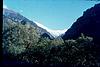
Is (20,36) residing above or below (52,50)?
above

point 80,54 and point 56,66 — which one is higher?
point 56,66

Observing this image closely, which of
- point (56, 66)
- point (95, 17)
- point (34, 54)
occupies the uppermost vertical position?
point (56, 66)

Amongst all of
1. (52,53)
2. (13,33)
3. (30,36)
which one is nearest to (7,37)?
(13,33)

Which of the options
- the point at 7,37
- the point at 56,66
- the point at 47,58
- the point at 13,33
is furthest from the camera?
the point at 13,33

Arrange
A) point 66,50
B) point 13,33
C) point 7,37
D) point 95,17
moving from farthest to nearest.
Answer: point 95,17
point 13,33
point 7,37
point 66,50

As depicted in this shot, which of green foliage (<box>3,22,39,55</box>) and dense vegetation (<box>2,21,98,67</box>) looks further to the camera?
green foliage (<box>3,22,39,55</box>)

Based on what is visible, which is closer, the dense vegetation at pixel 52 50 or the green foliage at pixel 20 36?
the dense vegetation at pixel 52 50

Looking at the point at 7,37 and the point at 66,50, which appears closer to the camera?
the point at 66,50

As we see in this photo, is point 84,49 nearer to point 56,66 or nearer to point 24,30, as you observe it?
point 24,30

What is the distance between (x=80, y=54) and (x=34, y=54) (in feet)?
28.3

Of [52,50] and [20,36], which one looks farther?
[20,36]

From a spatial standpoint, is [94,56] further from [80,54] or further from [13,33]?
[13,33]

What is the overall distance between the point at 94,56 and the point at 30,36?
2177 centimetres

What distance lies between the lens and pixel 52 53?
138 feet
